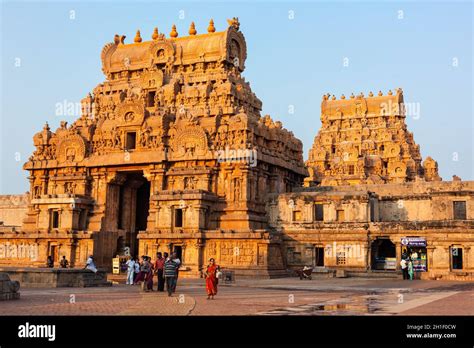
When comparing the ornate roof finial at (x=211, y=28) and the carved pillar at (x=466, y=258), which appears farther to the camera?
the ornate roof finial at (x=211, y=28)

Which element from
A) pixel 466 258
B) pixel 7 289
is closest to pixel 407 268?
pixel 466 258

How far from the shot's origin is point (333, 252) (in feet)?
152

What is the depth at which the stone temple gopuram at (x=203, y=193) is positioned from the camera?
4475cm

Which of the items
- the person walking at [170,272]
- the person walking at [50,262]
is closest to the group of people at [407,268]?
the person walking at [170,272]

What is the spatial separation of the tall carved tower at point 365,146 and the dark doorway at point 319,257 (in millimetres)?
31862

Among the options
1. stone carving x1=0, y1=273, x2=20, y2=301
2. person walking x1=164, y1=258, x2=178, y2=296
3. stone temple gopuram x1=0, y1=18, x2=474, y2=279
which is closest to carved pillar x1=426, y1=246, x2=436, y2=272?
stone temple gopuram x1=0, y1=18, x2=474, y2=279

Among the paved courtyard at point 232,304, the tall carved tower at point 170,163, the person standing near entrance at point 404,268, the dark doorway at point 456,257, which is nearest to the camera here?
the paved courtyard at point 232,304

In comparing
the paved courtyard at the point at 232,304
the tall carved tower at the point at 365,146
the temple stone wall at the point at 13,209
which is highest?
the tall carved tower at the point at 365,146

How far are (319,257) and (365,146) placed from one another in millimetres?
42625

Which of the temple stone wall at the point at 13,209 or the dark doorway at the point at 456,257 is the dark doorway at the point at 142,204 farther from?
the dark doorway at the point at 456,257

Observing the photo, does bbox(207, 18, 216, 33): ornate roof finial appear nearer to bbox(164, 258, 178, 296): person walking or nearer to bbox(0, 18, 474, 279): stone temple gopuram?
bbox(0, 18, 474, 279): stone temple gopuram

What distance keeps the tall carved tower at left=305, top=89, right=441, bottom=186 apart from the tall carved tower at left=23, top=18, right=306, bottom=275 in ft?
84.4

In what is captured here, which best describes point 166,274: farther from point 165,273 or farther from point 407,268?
point 407,268

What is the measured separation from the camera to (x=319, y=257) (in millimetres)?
47281
